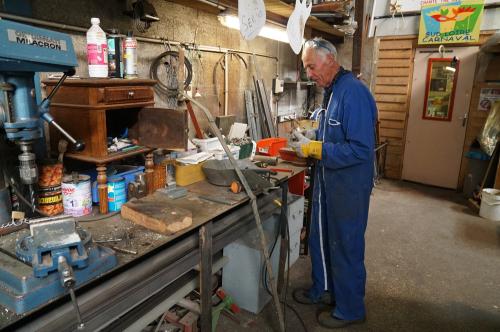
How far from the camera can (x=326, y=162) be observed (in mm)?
1823

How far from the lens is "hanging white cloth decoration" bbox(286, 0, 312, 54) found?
209 centimetres

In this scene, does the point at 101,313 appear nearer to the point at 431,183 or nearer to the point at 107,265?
the point at 107,265

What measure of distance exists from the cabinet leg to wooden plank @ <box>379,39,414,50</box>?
4.46 m

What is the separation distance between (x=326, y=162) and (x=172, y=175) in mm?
802

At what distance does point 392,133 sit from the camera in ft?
16.2

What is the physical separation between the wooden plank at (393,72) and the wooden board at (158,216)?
4.29 metres

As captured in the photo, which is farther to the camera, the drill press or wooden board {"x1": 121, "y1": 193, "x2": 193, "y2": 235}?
wooden board {"x1": 121, "y1": 193, "x2": 193, "y2": 235}

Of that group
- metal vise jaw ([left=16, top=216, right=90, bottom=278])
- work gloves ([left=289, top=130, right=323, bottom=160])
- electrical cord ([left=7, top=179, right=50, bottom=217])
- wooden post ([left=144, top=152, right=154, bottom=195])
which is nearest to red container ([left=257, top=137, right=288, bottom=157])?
work gloves ([left=289, top=130, right=323, bottom=160])

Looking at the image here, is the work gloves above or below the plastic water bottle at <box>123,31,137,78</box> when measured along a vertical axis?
below

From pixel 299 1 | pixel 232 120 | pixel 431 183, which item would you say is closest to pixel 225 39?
pixel 232 120

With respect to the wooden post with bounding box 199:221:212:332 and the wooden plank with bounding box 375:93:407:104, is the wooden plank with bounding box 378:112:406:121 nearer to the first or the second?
the wooden plank with bounding box 375:93:407:104

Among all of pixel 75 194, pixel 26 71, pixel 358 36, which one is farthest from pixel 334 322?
pixel 358 36

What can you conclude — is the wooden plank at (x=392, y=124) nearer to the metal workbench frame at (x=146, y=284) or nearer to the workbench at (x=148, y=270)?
the workbench at (x=148, y=270)

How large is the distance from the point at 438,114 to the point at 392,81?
747mm
